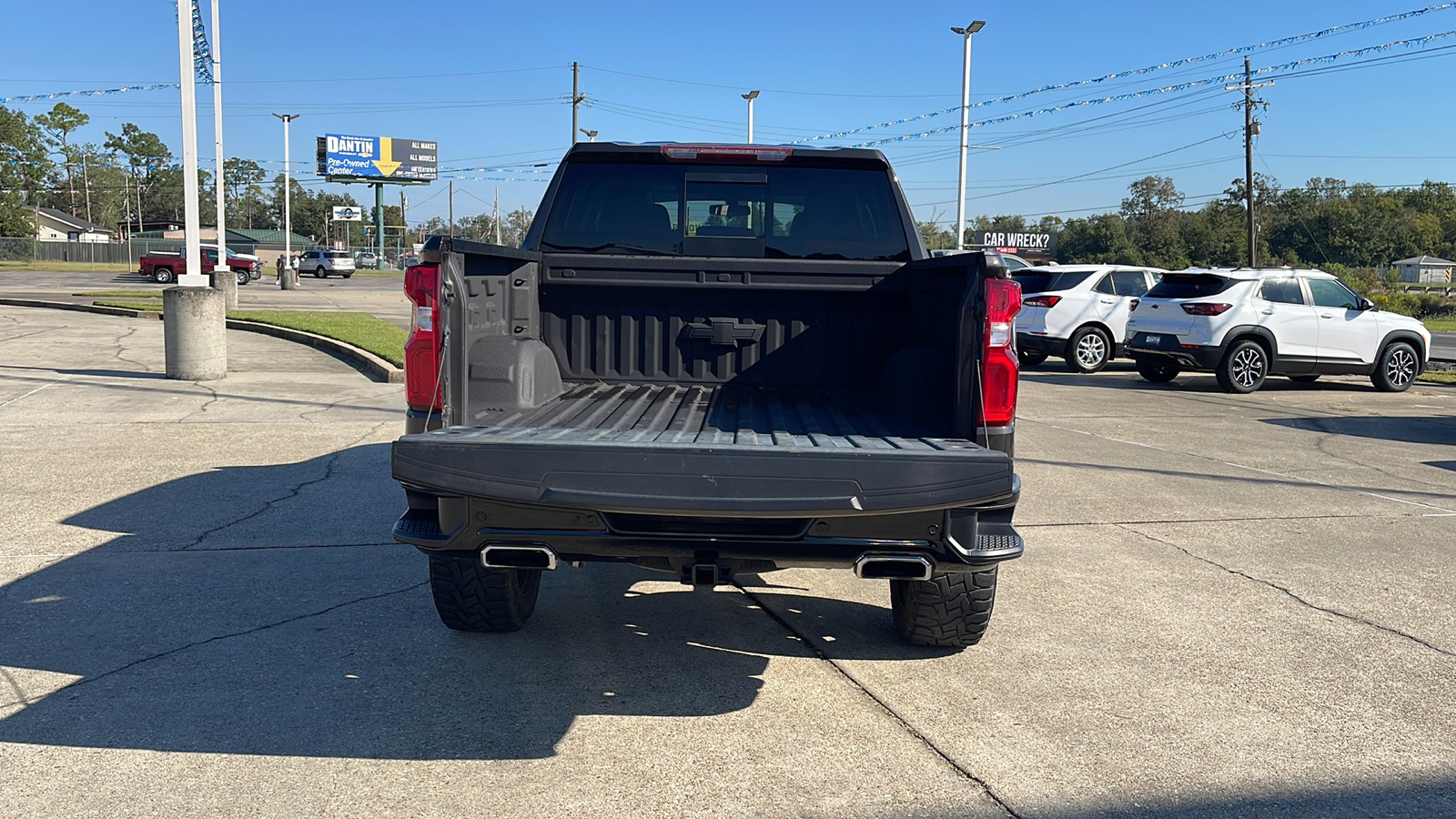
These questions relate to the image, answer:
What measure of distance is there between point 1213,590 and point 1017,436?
17.2 feet

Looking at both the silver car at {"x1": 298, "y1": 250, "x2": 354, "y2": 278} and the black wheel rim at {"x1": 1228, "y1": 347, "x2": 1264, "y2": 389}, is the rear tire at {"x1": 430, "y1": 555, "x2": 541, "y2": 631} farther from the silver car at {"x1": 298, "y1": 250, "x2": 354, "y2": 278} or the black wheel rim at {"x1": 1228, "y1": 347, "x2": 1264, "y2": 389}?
the silver car at {"x1": 298, "y1": 250, "x2": 354, "y2": 278}

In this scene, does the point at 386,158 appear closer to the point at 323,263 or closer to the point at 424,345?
the point at 323,263

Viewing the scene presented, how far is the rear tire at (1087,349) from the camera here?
60.5ft

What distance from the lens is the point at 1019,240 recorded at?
8875 cm

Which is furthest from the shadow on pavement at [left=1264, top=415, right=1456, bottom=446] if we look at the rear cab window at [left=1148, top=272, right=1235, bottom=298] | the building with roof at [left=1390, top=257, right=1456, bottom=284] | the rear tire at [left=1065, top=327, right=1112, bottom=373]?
the building with roof at [left=1390, top=257, right=1456, bottom=284]

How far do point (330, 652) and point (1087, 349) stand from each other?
630 inches

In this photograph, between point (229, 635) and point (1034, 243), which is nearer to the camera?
point (229, 635)

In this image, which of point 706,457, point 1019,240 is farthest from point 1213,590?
point 1019,240

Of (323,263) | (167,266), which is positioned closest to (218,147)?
(167,266)

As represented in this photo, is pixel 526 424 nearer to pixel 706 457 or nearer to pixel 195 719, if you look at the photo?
pixel 706 457

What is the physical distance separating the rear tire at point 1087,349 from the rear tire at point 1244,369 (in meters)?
2.79

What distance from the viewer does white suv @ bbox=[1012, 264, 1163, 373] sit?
18312 millimetres

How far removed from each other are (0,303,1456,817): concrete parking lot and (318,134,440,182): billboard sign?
88538mm

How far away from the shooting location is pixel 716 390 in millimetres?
5383
